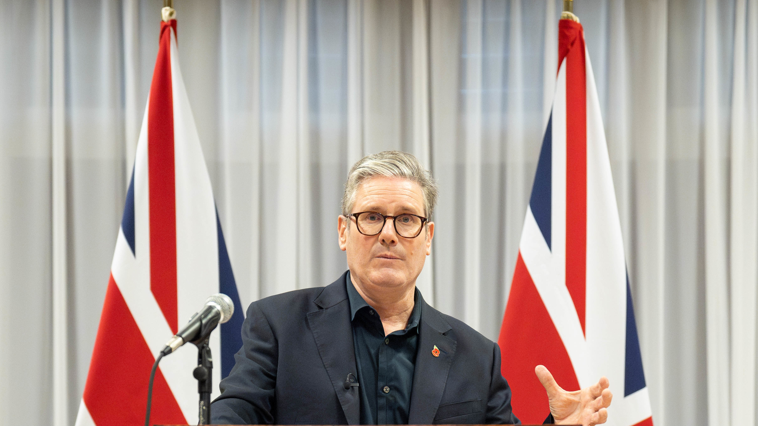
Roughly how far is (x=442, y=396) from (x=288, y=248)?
1474 millimetres

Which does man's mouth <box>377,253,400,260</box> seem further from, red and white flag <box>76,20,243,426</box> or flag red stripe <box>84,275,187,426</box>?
flag red stripe <box>84,275,187,426</box>

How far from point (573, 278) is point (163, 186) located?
6.27ft

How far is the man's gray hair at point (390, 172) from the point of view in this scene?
182cm

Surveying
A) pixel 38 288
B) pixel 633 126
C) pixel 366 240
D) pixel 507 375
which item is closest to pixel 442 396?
pixel 366 240

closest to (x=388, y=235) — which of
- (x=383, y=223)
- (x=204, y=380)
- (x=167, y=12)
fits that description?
(x=383, y=223)

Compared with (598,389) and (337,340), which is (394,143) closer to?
(337,340)

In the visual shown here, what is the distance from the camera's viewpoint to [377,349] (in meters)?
1.77

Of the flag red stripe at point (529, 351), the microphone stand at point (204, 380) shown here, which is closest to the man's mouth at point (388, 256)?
the microphone stand at point (204, 380)

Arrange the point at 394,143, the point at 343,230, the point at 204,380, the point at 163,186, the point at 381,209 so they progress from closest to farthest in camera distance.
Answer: the point at 204,380 < the point at 381,209 < the point at 343,230 < the point at 163,186 < the point at 394,143

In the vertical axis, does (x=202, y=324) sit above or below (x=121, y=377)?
above

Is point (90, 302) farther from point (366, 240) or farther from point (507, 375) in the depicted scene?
point (507, 375)

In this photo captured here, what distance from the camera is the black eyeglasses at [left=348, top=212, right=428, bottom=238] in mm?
1777

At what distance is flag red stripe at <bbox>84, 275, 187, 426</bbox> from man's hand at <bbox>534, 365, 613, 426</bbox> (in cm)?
160

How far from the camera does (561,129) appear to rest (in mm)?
2602
